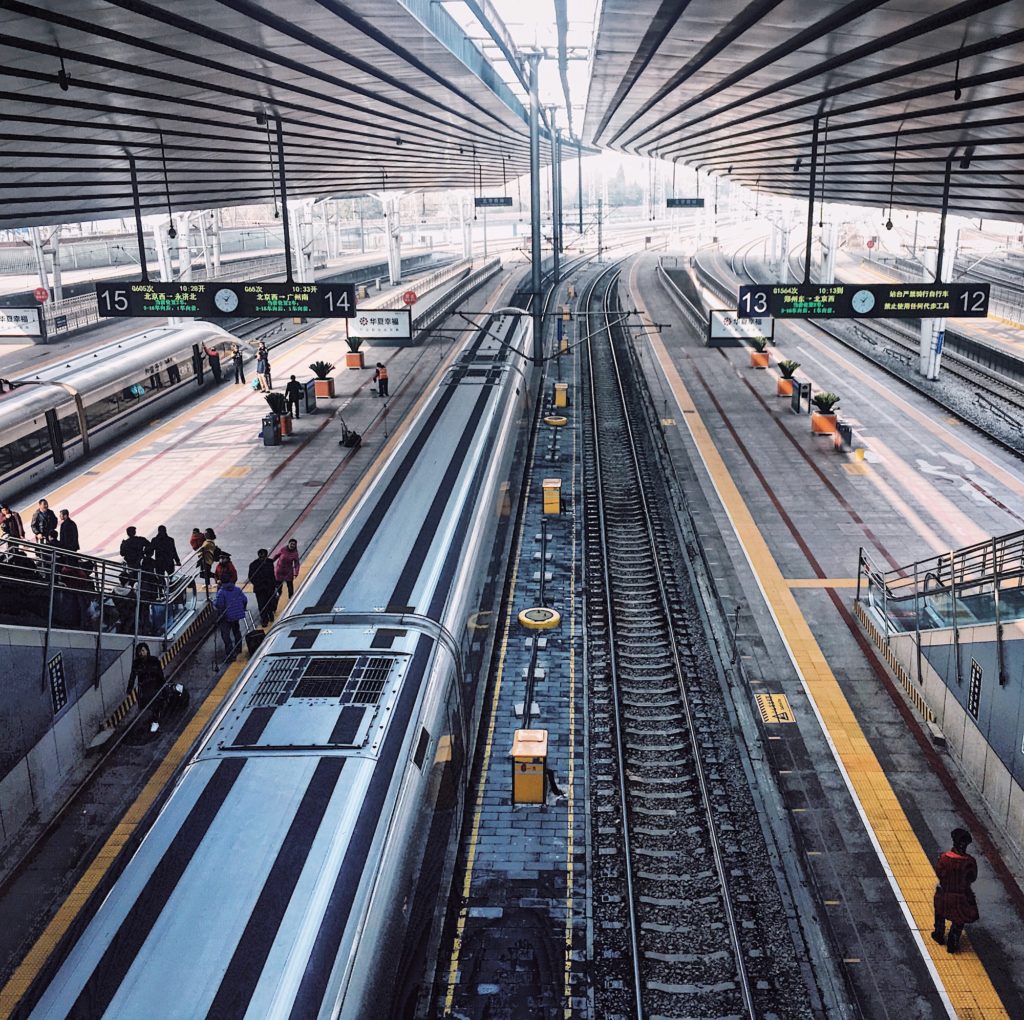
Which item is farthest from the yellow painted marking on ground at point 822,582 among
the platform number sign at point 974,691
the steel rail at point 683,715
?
the platform number sign at point 974,691

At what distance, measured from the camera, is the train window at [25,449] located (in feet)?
76.3

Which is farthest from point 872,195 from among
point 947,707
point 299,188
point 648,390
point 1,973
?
point 1,973

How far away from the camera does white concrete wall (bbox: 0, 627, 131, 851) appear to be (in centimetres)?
1137

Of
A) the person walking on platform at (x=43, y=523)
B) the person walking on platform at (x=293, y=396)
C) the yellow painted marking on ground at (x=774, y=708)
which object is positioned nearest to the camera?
the yellow painted marking on ground at (x=774, y=708)

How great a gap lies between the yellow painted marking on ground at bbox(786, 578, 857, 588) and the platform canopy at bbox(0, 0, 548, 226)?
35.9 feet

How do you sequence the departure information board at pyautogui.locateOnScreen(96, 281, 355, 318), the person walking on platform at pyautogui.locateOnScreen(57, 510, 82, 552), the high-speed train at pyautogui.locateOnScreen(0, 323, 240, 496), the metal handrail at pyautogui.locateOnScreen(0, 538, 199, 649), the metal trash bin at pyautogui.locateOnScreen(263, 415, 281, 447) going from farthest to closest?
the metal trash bin at pyautogui.locateOnScreen(263, 415, 281, 447) < the high-speed train at pyautogui.locateOnScreen(0, 323, 240, 496) < the departure information board at pyautogui.locateOnScreen(96, 281, 355, 318) < the person walking on platform at pyautogui.locateOnScreen(57, 510, 82, 552) < the metal handrail at pyautogui.locateOnScreen(0, 538, 199, 649)

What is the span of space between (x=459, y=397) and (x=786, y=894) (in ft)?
40.7

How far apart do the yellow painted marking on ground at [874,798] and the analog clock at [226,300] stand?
1124 centimetres

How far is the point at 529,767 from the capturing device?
11750 mm

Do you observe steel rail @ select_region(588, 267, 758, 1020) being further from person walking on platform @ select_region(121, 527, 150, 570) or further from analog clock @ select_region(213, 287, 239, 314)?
analog clock @ select_region(213, 287, 239, 314)

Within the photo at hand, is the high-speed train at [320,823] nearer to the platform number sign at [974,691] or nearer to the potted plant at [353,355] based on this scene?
the platform number sign at [974,691]

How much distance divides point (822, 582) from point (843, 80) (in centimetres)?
894

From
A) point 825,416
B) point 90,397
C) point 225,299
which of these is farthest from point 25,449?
point 825,416

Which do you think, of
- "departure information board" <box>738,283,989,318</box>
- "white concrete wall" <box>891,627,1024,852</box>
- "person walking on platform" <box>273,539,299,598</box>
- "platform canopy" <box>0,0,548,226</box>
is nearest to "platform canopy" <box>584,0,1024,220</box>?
"departure information board" <box>738,283,989,318</box>
